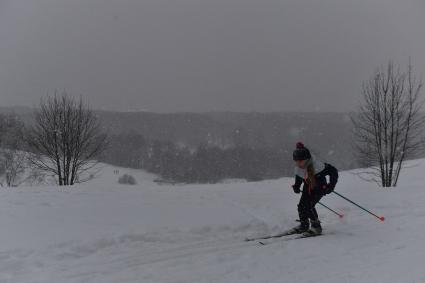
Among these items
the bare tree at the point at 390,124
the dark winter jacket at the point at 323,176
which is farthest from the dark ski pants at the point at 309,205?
the bare tree at the point at 390,124

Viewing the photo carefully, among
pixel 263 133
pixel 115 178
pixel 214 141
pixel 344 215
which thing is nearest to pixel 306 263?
pixel 344 215

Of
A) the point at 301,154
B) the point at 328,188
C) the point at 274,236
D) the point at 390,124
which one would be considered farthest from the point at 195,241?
the point at 390,124

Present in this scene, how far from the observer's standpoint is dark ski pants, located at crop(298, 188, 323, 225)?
7.91 m

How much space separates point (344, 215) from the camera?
31.3ft

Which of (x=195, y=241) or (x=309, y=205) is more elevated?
(x=309, y=205)

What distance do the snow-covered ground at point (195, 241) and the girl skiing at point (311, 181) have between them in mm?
430

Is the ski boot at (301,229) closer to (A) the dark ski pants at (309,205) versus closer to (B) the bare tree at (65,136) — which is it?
(A) the dark ski pants at (309,205)

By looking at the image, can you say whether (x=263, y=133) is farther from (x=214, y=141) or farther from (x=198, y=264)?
(x=198, y=264)

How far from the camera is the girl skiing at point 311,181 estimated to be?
25.2 feet

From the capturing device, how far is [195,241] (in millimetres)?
7648

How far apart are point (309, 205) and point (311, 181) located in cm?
58

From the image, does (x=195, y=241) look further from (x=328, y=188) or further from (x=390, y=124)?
(x=390, y=124)

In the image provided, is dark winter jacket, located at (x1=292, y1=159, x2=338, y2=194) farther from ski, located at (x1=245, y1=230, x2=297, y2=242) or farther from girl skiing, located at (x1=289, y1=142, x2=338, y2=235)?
ski, located at (x1=245, y1=230, x2=297, y2=242)

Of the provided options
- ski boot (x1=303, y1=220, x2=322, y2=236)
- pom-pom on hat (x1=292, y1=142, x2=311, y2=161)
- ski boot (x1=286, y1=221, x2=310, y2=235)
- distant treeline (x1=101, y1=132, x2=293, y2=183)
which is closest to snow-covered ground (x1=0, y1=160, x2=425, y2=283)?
ski boot (x1=303, y1=220, x2=322, y2=236)
